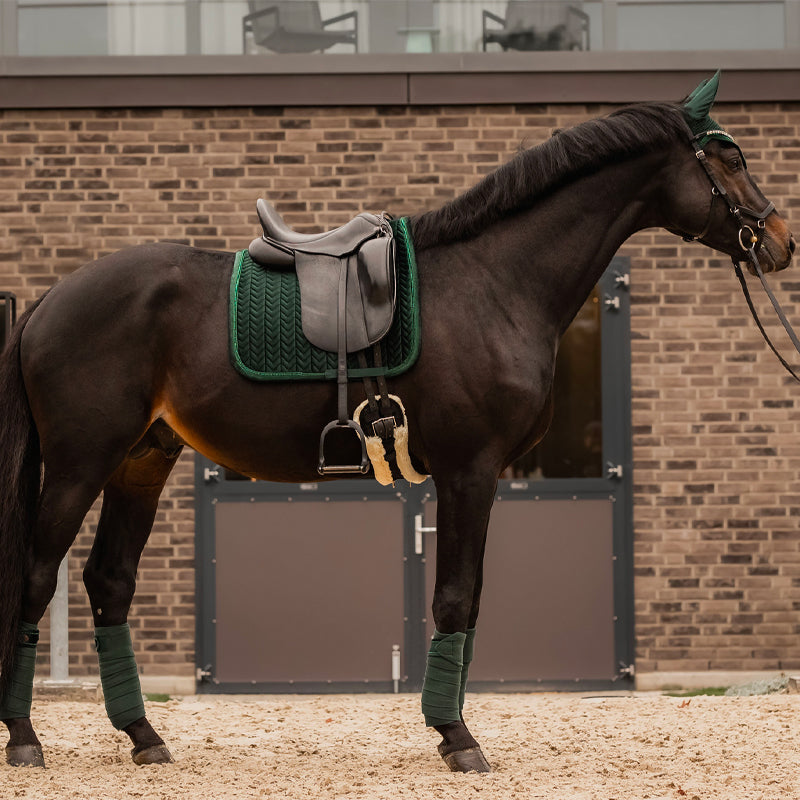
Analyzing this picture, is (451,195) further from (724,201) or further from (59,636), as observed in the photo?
(59,636)

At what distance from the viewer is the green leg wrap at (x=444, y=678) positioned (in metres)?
4.08

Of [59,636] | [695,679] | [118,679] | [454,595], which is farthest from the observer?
[695,679]

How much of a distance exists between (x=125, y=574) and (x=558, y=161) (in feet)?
7.53

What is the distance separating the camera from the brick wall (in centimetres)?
720

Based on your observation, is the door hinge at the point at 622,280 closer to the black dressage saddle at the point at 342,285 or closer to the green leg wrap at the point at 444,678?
the black dressage saddle at the point at 342,285

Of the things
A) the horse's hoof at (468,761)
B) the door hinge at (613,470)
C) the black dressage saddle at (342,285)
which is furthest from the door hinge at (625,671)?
the black dressage saddle at (342,285)

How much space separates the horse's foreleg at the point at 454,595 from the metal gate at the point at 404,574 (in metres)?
3.01

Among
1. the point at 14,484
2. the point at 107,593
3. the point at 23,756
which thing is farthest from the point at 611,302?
the point at 23,756

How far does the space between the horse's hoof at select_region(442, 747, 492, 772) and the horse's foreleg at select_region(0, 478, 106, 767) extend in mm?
1499

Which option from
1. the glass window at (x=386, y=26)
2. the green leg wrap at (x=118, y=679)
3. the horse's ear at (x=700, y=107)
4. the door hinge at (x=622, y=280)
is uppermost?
the glass window at (x=386, y=26)

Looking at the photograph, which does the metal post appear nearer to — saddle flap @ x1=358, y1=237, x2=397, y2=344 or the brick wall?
the brick wall

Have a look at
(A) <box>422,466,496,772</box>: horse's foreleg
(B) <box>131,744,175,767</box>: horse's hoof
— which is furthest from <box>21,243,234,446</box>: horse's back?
(B) <box>131,744,175,767</box>: horse's hoof

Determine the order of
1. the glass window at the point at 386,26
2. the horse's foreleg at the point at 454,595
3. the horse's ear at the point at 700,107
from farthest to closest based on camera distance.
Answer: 1. the glass window at the point at 386,26
2. the horse's ear at the point at 700,107
3. the horse's foreleg at the point at 454,595

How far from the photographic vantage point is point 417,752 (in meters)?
4.61
